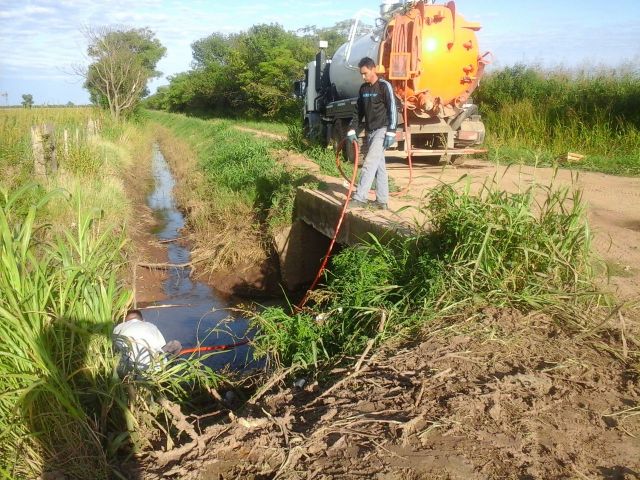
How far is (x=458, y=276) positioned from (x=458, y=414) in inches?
61.3

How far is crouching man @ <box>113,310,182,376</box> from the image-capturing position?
3662mm

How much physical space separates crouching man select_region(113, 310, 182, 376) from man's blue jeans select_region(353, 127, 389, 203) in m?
3.21

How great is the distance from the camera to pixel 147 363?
13.1 feet

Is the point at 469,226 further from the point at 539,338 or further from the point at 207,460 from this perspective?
the point at 207,460

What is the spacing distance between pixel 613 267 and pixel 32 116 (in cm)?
1358

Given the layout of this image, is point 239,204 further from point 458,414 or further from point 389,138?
point 458,414

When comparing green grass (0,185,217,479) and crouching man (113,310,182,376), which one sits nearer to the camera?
green grass (0,185,217,479)

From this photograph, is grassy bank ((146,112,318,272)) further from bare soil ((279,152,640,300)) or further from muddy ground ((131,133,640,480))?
muddy ground ((131,133,640,480))

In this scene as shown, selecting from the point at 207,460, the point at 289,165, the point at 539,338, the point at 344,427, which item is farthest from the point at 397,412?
A: the point at 289,165

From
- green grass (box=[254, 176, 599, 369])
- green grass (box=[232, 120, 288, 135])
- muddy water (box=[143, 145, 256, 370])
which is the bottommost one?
muddy water (box=[143, 145, 256, 370])

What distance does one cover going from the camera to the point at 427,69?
935 cm

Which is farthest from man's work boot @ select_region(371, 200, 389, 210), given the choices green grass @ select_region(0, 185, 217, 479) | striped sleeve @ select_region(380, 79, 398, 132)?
green grass @ select_region(0, 185, 217, 479)

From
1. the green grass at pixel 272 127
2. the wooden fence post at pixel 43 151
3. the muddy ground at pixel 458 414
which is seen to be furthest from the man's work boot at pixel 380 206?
the green grass at pixel 272 127

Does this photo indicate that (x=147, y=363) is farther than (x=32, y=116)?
No
